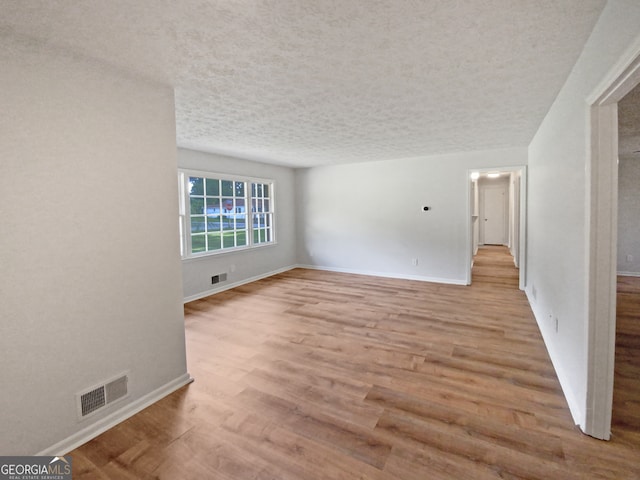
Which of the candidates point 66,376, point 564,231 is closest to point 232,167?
point 66,376

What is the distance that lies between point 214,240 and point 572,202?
469cm

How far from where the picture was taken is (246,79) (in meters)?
2.25

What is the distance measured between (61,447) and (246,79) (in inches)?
102

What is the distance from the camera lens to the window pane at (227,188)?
5.29m

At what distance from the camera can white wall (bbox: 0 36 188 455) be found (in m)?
1.60

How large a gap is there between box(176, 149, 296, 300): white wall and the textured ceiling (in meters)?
1.76

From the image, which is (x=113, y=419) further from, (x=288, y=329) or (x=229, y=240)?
(x=229, y=240)

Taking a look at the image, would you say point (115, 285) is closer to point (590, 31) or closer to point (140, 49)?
point (140, 49)

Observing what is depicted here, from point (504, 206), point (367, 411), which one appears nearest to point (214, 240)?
point (367, 411)

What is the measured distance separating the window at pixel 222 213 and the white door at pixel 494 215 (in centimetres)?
801

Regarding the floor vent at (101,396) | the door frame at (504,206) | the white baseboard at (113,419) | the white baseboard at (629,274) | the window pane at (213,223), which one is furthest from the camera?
the door frame at (504,206)

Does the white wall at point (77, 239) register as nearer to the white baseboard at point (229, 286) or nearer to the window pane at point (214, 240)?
the white baseboard at point (229, 286)

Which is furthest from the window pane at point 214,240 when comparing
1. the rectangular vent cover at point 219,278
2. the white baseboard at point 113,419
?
the white baseboard at point 113,419

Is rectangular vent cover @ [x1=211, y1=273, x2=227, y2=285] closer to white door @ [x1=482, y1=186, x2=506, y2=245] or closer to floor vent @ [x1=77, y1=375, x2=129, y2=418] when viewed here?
floor vent @ [x1=77, y1=375, x2=129, y2=418]
